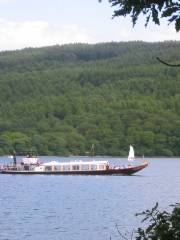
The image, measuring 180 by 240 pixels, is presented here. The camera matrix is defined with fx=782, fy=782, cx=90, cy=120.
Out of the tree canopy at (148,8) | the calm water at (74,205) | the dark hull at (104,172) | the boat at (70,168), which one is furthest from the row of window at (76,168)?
the tree canopy at (148,8)

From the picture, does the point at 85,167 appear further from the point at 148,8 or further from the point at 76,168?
the point at 148,8

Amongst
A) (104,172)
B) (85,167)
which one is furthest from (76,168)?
(104,172)

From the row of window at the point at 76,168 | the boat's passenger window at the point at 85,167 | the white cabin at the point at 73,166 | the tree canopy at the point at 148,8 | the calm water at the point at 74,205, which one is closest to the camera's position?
the tree canopy at the point at 148,8

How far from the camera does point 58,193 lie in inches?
3425

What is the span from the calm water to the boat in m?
1.79

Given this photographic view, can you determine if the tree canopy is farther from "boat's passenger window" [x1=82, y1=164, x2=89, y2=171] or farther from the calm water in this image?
"boat's passenger window" [x1=82, y1=164, x2=89, y2=171]

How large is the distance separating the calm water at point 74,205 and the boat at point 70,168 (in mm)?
1792

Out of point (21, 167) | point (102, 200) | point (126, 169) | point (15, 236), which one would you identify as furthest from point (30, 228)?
point (21, 167)

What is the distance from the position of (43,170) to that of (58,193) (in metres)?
39.8

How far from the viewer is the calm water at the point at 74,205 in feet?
154

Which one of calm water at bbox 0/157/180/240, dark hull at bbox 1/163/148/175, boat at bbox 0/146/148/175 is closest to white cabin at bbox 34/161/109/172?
boat at bbox 0/146/148/175

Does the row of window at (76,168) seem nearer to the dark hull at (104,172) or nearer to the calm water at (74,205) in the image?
the dark hull at (104,172)

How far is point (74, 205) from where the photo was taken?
7031 centimetres

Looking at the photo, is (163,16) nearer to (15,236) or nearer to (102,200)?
(15,236)
